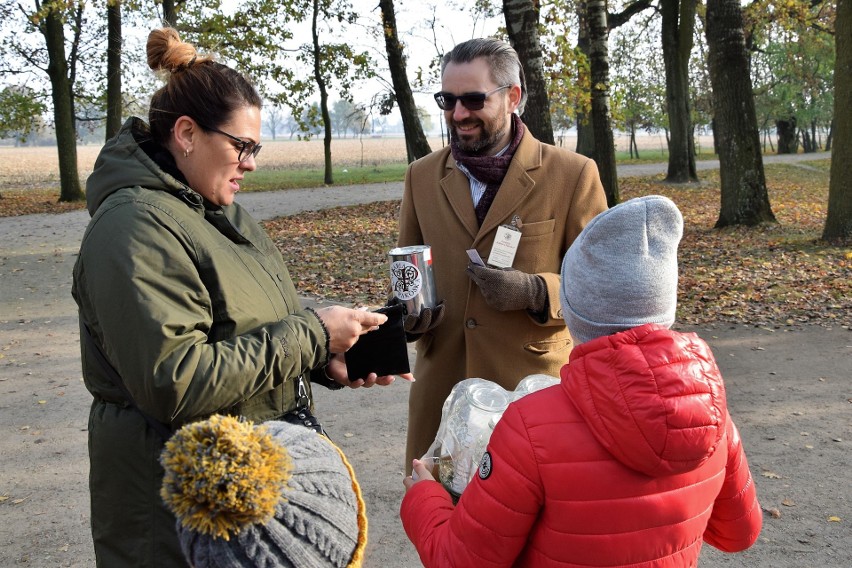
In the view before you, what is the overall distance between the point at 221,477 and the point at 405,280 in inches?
49.2

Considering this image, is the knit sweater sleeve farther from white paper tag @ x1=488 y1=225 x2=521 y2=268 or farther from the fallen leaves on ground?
the fallen leaves on ground

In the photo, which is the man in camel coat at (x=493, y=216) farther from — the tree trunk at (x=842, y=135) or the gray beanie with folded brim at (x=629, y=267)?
the tree trunk at (x=842, y=135)

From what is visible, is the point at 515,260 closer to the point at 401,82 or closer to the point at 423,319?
the point at 423,319

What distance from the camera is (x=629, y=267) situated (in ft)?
5.44

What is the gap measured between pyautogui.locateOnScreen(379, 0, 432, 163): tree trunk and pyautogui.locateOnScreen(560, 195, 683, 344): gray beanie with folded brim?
16.9m

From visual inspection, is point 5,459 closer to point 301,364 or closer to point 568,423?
point 301,364

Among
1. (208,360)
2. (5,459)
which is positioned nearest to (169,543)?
(208,360)

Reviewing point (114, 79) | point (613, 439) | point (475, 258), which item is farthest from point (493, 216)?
point (114, 79)

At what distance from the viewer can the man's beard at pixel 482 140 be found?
2.89 m

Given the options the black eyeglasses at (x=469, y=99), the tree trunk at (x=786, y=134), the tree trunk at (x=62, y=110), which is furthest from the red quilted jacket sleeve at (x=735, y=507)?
the tree trunk at (x=786, y=134)

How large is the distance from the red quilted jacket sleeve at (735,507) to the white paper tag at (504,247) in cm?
111

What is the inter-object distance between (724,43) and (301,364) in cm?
1266

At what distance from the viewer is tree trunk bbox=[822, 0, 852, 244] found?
10.2 m

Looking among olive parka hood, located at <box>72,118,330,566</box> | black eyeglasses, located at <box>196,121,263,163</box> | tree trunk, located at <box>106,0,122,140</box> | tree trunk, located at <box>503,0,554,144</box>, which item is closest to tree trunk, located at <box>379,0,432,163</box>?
tree trunk, located at <box>106,0,122,140</box>
